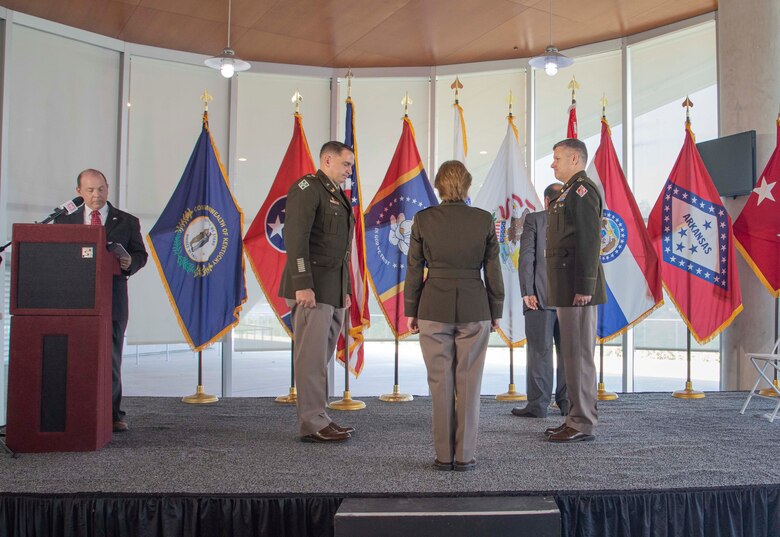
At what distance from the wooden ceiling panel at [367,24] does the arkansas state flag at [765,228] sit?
1.93 metres

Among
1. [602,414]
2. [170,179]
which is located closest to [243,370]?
[170,179]

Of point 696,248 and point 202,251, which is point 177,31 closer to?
point 202,251

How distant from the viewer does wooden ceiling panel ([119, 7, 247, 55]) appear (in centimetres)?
612

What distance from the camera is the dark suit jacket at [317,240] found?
330 centimetres

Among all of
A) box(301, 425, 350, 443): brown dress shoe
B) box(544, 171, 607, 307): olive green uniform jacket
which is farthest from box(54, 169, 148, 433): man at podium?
box(544, 171, 607, 307): olive green uniform jacket

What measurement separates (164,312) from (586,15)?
5.24 metres

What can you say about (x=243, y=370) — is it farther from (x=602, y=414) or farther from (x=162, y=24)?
(x=602, y=414)

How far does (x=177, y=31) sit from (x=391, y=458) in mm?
5221


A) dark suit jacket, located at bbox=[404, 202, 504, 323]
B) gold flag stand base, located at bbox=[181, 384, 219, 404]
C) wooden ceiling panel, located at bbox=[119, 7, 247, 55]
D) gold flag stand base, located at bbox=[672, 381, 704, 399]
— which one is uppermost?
wooden ceiling panel, located at bbox=[119, 7, 247, 55]

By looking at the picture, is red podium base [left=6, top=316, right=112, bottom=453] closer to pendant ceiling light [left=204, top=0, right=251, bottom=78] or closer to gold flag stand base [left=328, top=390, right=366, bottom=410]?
gold flag stand base [left=328, top=390, right=366, bottom=410]

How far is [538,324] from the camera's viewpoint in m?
4.30

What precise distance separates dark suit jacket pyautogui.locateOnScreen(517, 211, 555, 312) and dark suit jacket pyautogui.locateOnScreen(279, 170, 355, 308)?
1302 mm

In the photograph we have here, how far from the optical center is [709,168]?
5.59 m

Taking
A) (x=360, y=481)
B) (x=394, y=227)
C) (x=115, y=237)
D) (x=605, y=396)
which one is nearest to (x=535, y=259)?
(x=394, y=227)
